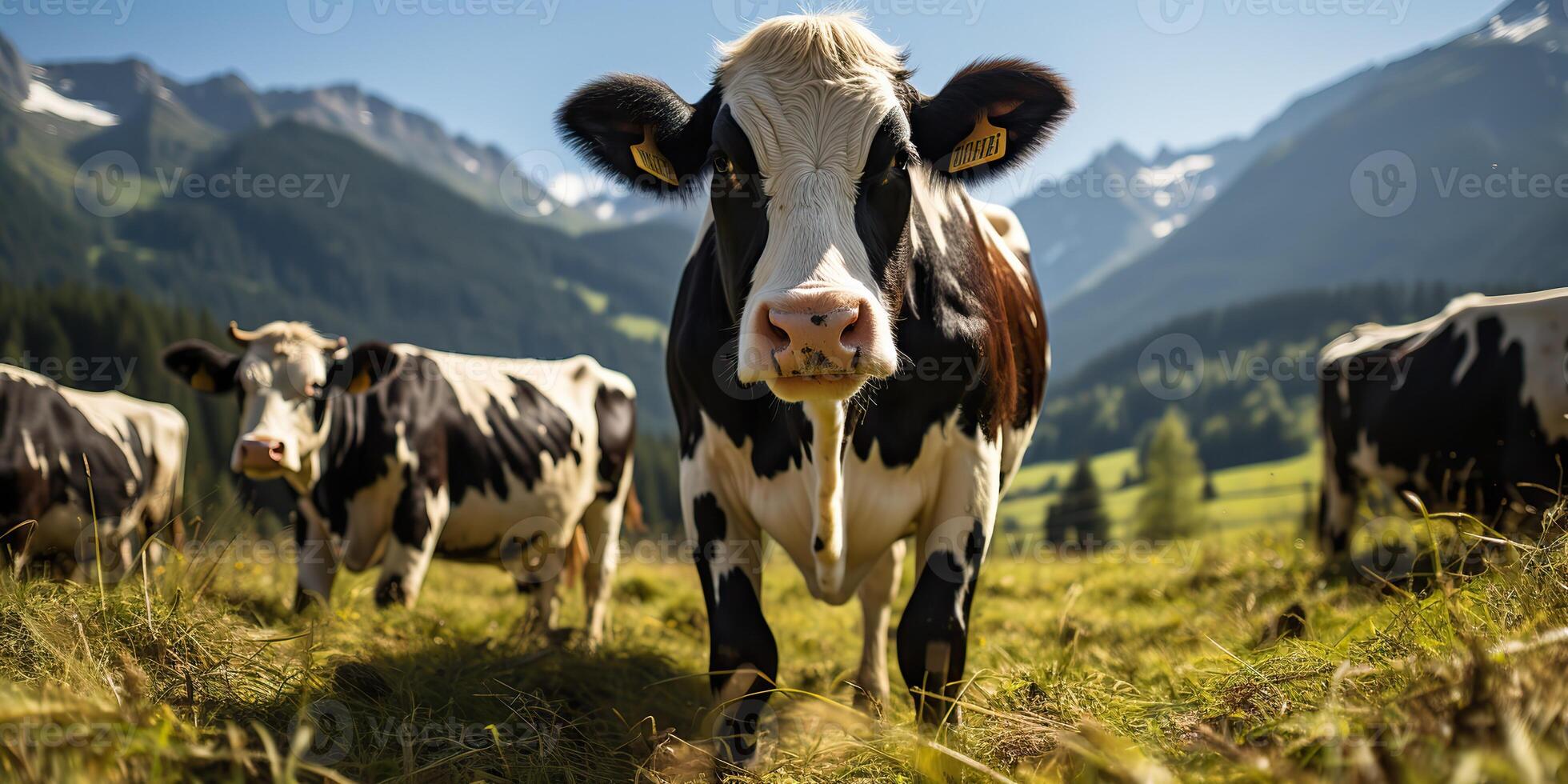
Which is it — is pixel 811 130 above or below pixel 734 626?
above

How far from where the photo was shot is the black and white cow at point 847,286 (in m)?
3.35

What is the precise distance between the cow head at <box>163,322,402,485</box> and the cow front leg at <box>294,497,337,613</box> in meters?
0.39

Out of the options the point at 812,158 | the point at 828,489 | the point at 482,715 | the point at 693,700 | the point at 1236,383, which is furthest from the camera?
the point at 1236,383

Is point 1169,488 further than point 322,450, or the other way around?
point 1169,488

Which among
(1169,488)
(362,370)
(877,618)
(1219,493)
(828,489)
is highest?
(362,370)

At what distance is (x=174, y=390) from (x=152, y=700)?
59844 mm

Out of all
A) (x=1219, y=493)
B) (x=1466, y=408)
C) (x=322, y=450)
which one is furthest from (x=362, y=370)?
(x=1219, y=493)

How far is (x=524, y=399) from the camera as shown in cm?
856

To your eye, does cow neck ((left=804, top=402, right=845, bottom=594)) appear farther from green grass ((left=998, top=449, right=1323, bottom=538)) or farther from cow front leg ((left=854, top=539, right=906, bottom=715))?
green grass ((left=998, top=449, right=1323, bottom=538))

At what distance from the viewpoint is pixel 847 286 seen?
2.99 m

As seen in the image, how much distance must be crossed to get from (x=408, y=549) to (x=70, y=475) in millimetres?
2509

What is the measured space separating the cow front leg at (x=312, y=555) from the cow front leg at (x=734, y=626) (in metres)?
4.22

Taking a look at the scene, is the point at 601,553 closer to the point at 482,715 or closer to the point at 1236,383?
the point at 482,715

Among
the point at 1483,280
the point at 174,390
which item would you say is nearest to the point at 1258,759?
the point at 174,390
